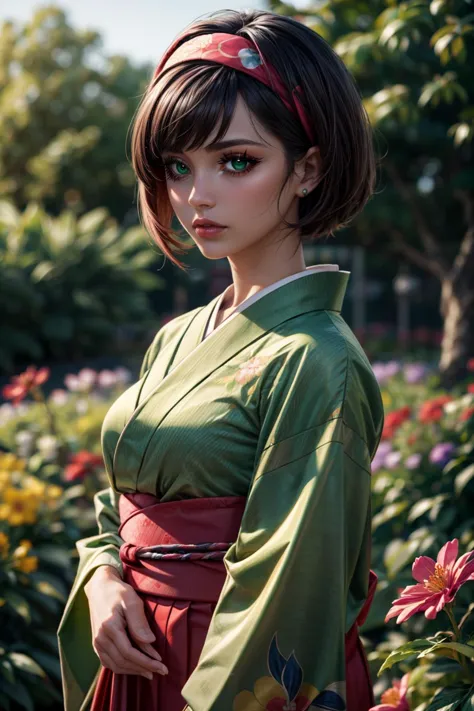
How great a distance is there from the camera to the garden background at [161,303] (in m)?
2.82

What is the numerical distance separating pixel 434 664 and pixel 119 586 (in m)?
1.09

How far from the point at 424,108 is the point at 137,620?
5.85 meters

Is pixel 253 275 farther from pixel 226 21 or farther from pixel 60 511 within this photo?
pixel 60 511

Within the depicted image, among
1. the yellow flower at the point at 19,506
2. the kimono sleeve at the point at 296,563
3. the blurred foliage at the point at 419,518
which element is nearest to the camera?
the kimono sleeve at the point at 296,563

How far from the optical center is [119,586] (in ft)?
5.07

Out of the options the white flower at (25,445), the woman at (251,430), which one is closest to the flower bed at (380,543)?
the white flower at (25,445)

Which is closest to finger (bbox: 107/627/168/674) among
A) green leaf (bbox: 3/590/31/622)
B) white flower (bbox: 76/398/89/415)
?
green leaf (bbox: 3/590/31/622)

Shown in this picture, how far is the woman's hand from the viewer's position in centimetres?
146

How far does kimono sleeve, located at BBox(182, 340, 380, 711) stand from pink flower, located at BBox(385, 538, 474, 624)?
18 centimetres

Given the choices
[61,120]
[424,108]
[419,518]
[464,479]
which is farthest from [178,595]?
[61,120]

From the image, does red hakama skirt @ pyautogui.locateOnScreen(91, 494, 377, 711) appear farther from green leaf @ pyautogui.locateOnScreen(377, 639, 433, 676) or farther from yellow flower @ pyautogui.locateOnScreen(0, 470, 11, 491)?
yellow flower @ pyautogui.locateOnScreen(0, 470, 11, 491)

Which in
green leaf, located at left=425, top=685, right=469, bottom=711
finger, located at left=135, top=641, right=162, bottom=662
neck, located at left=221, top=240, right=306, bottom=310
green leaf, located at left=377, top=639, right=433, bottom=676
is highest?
neck, located at left=221, top=240, right=306, bottom=310

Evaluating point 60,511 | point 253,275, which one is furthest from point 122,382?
point 253,275

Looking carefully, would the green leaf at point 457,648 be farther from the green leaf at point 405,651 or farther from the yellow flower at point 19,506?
the yellow flower at point 19,506
